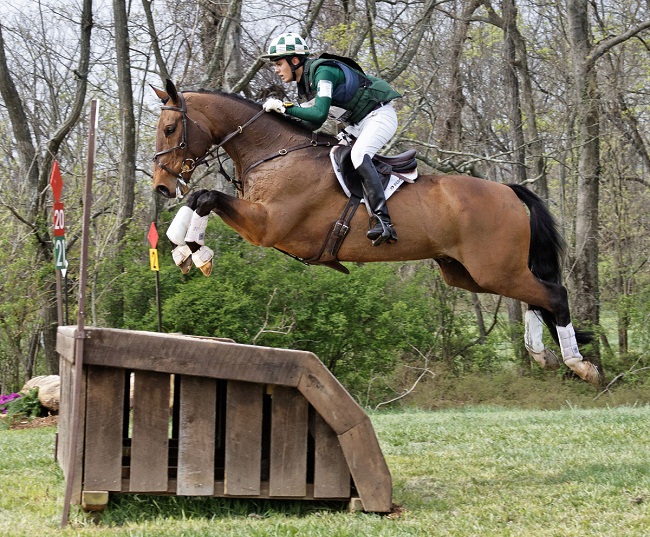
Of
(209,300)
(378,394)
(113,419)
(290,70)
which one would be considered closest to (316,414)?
(113,419)

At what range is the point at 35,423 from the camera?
9875mm

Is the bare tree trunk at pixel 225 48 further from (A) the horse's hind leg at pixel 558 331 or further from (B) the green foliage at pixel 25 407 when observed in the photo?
(A) the horse's hind leg at pixel 558 331

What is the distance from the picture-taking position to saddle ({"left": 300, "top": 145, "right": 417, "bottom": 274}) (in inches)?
214

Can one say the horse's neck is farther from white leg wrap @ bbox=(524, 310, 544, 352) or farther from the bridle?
white leg wrap @ bbox=(524, 310, 544, 352)

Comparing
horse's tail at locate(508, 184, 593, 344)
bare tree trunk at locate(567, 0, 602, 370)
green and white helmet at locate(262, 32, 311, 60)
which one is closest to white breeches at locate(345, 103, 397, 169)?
green and white helmet at locate(262, 32, 311, 60)

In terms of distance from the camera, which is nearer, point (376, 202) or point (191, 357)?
point (191, 357)

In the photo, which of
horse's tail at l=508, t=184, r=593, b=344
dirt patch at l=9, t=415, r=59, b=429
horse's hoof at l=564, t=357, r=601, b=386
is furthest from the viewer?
dirt patch at l=9, t=415, r=59, b=429

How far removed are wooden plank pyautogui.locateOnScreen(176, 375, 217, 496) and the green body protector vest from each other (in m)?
2.23

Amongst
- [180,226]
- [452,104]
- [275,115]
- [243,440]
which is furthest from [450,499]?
[452,104]

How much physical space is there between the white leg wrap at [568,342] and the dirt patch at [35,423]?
653 centimetres

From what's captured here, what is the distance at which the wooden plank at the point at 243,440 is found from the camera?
173 inches

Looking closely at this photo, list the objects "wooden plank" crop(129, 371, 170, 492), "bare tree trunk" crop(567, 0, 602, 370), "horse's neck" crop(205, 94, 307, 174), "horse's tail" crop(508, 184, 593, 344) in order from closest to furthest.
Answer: "wooden plank" crop(129, 371, 170, 492), "horse's neck" crop(205, 94, 307, 174), "horse's tail" crop(508, 184, 593, 344), "bare tree trunk" crop(567, 0, 602, 370)

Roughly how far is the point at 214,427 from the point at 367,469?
894 millimetres

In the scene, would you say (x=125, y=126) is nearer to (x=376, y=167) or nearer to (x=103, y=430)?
(x=376, y=167)
